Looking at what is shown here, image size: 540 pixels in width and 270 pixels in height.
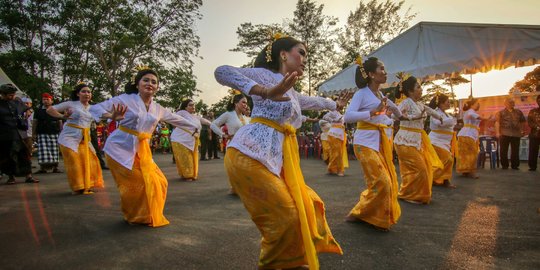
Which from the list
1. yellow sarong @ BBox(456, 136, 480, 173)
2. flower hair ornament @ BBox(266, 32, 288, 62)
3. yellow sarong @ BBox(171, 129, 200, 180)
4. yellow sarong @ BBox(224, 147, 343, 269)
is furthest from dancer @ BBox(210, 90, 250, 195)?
yellow sarong @ BBox(456, 136, 480, 173)

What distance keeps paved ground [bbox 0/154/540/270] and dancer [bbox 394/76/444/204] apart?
0.95 feet

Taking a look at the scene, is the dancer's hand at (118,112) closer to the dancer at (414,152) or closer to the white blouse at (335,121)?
the dancer at (414,152)

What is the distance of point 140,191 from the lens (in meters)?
4.06

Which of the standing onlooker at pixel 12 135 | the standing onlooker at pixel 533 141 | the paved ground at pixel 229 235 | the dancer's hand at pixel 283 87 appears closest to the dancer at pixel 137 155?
the paved ground at pixel 229 235

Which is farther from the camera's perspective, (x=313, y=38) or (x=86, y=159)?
(x=313, y=38)

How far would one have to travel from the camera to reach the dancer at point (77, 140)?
6.24m

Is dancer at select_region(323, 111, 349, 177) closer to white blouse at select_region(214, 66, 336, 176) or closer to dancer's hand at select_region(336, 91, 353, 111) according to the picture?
dancer's hand at select_region(336, 91, 353, 111)

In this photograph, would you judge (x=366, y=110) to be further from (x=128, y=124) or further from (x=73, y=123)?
(x=73, y=123)

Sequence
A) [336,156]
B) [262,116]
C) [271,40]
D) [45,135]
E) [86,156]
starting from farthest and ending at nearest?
[45,135], [336,156], [86,156], [271,40], [262,116]

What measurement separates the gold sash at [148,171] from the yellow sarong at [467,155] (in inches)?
319

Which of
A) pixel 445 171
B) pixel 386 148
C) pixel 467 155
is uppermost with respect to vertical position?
pixel 386 148

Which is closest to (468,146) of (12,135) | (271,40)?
(271,40)

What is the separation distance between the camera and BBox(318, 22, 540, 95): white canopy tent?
5770mm

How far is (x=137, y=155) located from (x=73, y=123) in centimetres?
320
